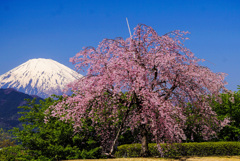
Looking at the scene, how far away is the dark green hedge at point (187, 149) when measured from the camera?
58.9 ft

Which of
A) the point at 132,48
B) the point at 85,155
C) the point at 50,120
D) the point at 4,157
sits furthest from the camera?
the point at 4,157

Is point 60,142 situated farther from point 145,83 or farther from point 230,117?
point 230,117

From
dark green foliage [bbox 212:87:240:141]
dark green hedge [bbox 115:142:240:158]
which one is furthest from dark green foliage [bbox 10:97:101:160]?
dark green foliage [bbox 212:87:240:141]

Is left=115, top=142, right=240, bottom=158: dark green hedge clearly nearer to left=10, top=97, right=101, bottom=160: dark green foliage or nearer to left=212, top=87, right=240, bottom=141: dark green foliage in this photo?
left=10, top=97, right=101, bottom=160: dark green foliage

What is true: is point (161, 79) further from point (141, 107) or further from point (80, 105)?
point (80, 105)

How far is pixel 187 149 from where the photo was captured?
19531 mm

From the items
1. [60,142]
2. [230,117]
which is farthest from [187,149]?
[60,142]

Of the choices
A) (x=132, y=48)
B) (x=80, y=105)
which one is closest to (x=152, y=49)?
(x=132, y=48)

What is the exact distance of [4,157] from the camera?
2108cm

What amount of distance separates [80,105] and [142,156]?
17.6ft

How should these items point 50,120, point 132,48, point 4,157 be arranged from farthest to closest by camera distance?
point 4,157 → point 50,120 → point 132,48

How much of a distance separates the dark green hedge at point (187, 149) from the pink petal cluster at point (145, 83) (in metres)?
2.93

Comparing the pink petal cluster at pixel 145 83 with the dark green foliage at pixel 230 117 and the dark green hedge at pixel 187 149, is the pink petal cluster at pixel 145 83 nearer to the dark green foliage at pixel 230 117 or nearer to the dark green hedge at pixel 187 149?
the dark green hedge at pixel 187 149

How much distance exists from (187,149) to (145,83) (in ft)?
30.9
